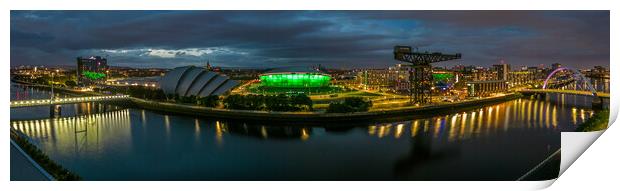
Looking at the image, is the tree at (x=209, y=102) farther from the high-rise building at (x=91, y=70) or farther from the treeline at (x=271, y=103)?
the high-rise building at (x=91, y=70)

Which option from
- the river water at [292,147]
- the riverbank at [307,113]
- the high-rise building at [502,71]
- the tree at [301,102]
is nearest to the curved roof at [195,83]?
the riverbank at [307,113]

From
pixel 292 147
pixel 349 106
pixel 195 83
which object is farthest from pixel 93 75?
pixel 292 147

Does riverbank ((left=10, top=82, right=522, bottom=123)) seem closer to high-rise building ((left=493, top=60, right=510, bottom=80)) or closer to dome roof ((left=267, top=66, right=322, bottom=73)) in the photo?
dome roof ((left=267, top=66, right=322, bottom=73))

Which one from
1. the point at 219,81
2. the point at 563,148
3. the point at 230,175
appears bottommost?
the point at 230,175

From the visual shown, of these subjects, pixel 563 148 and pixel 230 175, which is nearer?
pixel 563 148
